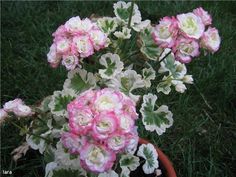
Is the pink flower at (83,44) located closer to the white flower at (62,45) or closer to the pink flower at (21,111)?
the white flower at (62,45)

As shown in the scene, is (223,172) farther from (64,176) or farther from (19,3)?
(19,3)

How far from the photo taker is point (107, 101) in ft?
3.91

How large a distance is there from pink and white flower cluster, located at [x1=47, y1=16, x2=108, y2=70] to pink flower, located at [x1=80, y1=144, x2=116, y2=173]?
26cm

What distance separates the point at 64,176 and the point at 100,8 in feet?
5.83

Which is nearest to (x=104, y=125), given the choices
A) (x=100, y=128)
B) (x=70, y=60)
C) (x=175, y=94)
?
(x=100, y=128)

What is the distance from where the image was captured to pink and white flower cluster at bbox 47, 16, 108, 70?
1.33 metres

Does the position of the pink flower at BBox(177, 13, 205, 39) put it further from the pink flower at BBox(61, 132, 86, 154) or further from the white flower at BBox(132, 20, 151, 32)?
the pink flower at BBox(61, 132, 86, 154)

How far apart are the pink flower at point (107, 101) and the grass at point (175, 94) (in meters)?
0.83

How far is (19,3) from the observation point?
9.89 ft

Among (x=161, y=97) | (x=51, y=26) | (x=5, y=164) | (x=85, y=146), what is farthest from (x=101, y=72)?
(x=51, y=26)

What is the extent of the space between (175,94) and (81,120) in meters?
1.25

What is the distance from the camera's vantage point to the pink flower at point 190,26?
1291 mm

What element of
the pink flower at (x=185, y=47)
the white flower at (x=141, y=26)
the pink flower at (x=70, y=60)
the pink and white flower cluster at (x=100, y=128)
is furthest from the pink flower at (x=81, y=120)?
the white flower at (x=141, y=26)

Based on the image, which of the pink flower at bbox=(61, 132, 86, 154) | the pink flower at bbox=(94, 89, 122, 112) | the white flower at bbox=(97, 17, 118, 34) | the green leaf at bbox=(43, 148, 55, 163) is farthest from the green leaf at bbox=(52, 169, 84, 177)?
the white flower at bbox=(97, 17, 118, 34)
